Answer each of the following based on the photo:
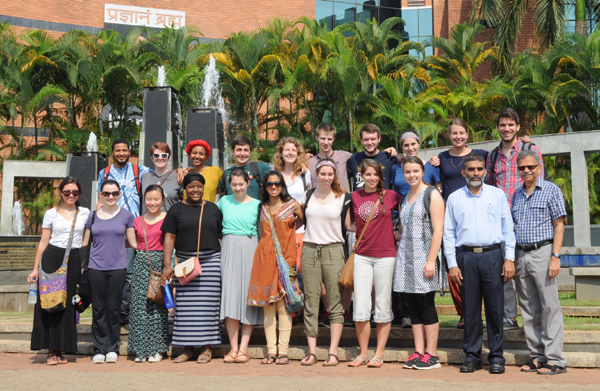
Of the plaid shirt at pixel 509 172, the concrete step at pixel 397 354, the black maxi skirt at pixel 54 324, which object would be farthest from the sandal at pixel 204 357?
the plaid shirt at pixel 509 172

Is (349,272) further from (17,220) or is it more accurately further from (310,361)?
(17,220)

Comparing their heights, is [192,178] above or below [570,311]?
above

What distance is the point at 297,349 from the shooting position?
621 centimetres

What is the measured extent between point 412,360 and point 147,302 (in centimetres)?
267

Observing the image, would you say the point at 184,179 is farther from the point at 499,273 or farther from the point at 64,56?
the point at 64,56

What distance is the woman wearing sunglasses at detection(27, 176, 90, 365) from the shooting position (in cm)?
620

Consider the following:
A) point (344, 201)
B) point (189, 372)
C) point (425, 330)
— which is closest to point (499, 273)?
point (425, 330)

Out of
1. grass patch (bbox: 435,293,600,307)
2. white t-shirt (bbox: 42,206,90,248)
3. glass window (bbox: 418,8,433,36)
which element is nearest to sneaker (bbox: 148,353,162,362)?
white t-shirt (bbox: 42,206,90,248)

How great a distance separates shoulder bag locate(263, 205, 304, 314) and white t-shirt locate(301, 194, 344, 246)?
310 millimetres

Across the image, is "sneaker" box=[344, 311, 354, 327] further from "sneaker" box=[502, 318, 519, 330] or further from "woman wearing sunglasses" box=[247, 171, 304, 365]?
"sneaker" box=[502, 318, 519, 330]

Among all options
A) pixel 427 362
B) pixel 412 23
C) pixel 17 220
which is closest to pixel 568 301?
pixel 427 362

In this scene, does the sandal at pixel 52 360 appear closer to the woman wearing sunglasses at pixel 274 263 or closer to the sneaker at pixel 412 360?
the woman wearing sunglasses at pixel 274 263

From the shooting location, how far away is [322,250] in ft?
19.5

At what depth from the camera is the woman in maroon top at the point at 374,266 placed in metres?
5.75
